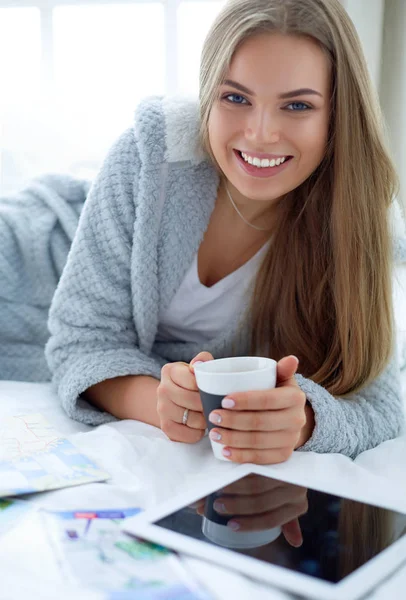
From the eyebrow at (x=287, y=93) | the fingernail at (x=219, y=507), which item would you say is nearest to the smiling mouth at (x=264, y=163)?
the eyebrow at (x=287, y=93)

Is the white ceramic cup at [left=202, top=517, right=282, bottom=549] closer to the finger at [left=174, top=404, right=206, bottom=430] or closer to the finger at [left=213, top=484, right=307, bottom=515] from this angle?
the finger at [left=213, top=484, right=307, bottom=515]

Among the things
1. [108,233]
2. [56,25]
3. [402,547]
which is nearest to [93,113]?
[56,25]

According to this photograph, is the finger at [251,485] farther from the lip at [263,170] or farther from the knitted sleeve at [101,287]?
the lip at [263,170]

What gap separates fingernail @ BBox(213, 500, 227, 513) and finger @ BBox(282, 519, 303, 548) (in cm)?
6

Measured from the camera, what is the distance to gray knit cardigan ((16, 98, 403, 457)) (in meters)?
1.20

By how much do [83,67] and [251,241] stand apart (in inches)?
52.9

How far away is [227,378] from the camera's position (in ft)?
2.74

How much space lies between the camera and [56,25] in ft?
7.93

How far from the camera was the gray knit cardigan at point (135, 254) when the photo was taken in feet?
3.95

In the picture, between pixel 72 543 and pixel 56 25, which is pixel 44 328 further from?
pixel 56 25

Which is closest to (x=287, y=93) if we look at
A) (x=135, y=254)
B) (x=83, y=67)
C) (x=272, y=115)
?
(x=272, y=115)

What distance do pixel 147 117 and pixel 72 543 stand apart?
2.74ft

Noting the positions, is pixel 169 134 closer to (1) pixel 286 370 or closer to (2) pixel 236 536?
(1) pixel 286 370

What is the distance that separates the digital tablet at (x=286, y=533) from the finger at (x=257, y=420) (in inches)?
3.2
